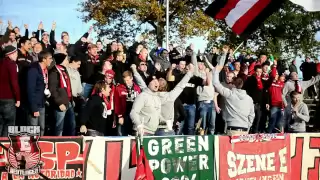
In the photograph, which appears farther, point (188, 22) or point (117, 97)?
point (188, 22)

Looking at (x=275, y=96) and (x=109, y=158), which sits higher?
(x=275, y=96)

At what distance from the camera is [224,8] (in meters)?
8.77

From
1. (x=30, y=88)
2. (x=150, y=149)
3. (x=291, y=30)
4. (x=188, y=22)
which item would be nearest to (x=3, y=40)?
(x=30, y=88)

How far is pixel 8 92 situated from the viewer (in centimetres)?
976

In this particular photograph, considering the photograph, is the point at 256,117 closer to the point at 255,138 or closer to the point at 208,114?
the point at 208,114

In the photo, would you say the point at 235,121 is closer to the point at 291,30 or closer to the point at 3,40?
the point at 3,40

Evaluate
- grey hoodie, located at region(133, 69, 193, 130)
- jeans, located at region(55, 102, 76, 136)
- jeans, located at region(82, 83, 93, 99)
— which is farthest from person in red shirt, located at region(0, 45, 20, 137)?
grey hoodie, located at region(133, 69, 193, 130)

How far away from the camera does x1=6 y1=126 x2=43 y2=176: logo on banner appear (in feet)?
23.0

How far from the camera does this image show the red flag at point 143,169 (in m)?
7.76

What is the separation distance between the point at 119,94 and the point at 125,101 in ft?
0.70

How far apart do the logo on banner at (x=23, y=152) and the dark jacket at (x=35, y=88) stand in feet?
8.61

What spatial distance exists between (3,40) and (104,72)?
2032mm

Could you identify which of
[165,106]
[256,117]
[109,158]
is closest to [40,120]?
[165,106]

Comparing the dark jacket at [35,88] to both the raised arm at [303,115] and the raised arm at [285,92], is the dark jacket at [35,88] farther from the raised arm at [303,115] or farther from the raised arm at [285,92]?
the raised arm at [285,92]
